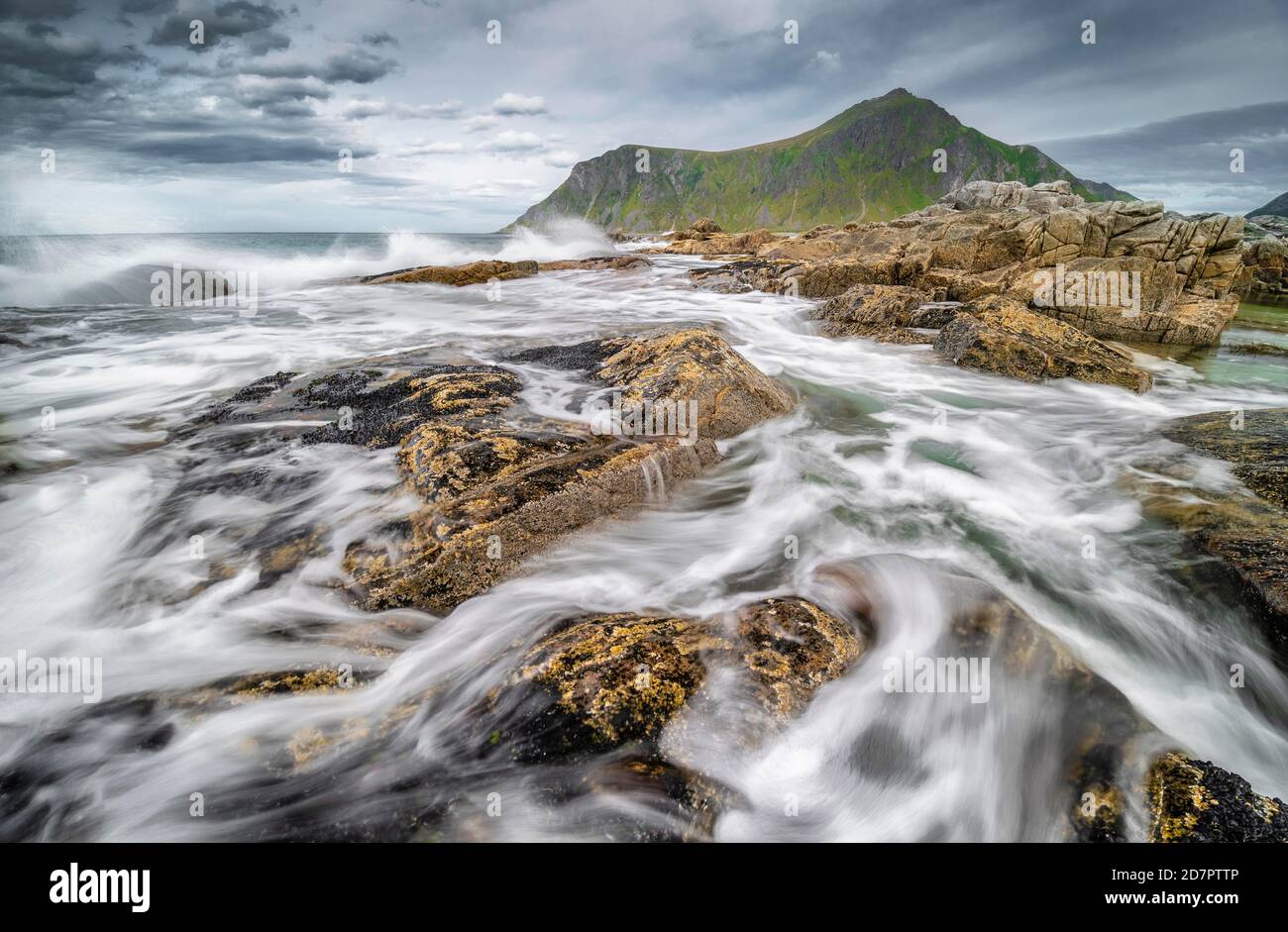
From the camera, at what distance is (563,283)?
2702 cm

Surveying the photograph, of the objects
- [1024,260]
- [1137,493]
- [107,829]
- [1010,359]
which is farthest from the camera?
[1024,260]

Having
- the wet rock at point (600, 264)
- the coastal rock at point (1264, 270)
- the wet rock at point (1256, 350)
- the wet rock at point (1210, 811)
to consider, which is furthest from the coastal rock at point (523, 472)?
the coastal rock at point (1264, 270)

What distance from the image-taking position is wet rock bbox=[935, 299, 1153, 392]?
10656 millimetres

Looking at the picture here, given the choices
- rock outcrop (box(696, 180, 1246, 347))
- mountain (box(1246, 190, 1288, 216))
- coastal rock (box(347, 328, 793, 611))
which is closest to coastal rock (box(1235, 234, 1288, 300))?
rock outcrop (box(696, 180, 1246, 347))

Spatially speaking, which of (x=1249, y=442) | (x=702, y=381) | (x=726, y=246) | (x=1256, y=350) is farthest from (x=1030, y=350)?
(x=726, y=246)

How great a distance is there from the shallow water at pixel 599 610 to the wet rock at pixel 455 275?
16348 millimetres

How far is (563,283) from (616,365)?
63.3ft

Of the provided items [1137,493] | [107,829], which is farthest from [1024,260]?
[107,829]

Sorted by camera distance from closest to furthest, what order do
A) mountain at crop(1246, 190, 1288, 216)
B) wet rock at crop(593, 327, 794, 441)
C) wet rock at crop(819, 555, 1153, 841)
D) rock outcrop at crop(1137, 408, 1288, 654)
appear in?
wet rock at crop(819, 555, 1153, 841) → rock outcrop at crop(1137, 408, 1288, 654) → wet rock at crop(593, 327, 794, 441) → mountain at crop(1246, 190, 1288, 216)

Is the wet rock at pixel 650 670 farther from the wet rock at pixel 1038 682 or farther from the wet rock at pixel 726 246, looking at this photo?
the wet rock at pixel 726 246

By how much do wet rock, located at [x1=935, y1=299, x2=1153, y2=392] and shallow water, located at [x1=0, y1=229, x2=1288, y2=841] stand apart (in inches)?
19.1

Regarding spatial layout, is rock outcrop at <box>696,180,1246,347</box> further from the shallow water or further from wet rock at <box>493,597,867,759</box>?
wet rock at <box>493,597,867,759</box>

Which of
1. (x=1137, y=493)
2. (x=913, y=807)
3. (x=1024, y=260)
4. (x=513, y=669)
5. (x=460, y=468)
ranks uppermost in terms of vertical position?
(x=1024, y=260)

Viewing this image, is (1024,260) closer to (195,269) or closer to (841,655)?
(841,655)
